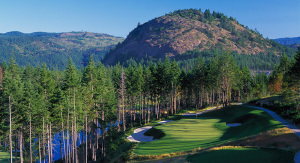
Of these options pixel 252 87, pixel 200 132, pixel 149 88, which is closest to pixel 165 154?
pixel 200 132

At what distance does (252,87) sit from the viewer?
10625 cm

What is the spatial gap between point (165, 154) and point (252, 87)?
A: 90.7 metres

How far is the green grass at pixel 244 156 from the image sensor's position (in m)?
21.0

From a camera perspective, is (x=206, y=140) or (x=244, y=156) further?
(x=206, y=140)

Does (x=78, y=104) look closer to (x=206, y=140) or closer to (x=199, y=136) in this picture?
(x=199, y=136)

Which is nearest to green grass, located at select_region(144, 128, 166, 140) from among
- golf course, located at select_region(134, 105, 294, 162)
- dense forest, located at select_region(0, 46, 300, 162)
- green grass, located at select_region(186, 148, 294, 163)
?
golf course, located at select_region(134, 105, 294, 162)

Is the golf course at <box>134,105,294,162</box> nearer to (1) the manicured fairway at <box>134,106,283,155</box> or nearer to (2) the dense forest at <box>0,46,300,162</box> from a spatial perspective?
(1) the manicured fairway at <box>134,106,283,155</box>

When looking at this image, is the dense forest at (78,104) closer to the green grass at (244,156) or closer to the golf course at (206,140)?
the golf course at (206,140)

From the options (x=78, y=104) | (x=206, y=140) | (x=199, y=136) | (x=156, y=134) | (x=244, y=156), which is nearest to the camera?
(x=244, y=156)

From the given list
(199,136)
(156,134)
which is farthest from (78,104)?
(199,136)

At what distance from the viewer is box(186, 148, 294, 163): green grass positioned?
20958 mm

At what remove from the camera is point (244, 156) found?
22.4 m

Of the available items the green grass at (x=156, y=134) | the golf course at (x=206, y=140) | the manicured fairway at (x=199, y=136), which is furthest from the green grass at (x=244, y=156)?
the green grass at (x=156, y=134)

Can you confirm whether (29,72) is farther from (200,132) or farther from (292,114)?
(292,114)
